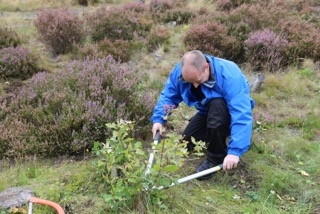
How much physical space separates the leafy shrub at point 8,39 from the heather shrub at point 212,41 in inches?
130

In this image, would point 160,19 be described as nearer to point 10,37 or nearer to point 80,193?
point 10,37

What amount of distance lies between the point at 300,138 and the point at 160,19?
6.69 metres

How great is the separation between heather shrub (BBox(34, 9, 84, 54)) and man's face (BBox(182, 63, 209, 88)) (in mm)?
4656

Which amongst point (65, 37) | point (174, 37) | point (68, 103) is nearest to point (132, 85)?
point (68, 103)

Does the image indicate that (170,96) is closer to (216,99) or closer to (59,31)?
(216,99)

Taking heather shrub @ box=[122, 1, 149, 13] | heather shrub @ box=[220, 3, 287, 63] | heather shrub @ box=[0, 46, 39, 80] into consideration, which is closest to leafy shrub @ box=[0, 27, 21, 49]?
heather shrub @ box=[0, 46, 39, 80]

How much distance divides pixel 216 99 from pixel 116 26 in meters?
5.28

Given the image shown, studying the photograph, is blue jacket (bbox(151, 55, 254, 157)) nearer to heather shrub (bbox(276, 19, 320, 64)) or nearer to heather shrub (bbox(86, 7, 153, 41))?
heather shrub (bbox(276, 19, 320, 64))

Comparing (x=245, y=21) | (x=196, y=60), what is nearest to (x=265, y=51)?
(x=245, y=21)

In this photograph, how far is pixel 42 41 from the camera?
25.2ft

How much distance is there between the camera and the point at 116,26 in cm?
823

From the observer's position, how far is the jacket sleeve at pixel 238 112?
318 centimetres

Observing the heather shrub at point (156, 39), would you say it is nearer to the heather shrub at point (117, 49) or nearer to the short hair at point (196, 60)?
the heather shrub at point (117, 49)

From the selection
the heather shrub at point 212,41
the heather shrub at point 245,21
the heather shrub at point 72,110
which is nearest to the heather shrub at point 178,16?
the heather shrub at point 245,21
